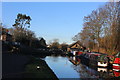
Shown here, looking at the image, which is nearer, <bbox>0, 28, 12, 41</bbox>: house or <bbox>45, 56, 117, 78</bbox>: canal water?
<bbox>45, 56, 117, 78</bbox>: canal water

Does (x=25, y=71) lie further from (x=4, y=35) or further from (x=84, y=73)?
(x=4, y=35)

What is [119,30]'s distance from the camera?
34375mm

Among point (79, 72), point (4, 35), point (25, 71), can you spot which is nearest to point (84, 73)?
point (79, 72)

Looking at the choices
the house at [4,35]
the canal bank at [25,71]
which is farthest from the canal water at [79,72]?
the house at [4,35]

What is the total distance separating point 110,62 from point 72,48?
6047 centimetres

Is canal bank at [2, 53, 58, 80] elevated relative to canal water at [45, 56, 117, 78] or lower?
elevated

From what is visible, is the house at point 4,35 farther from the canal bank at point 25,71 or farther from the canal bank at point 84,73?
the canal bank at point 25,71

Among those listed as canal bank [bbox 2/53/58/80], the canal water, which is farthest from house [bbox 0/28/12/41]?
canal bank [bbox 2/53/58/80]

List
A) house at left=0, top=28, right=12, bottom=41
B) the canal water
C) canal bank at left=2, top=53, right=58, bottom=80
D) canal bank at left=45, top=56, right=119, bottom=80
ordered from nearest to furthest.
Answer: canal bank at left=2, top=53, right=58, bottom=80 < canal bank at left=45, top=56, right=119, bottom=80 < the canal water < house at left=0, top=28, right=12, bottom=41

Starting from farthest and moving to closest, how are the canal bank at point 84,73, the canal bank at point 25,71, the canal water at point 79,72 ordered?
the canal water at point 79,72 → the canal bank at point 84,73 → the canal bank at point 25,71

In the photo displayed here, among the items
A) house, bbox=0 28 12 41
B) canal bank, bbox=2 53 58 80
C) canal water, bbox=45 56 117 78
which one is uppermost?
house, bbox=0 28 12 41

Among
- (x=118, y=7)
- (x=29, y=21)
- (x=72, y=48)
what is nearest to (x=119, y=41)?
(x=118, y=7)

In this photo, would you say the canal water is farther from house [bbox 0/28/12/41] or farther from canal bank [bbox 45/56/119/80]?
house [bbox 0/28/12/41]

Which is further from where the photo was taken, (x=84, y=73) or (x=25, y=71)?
(x=84, y=73)
